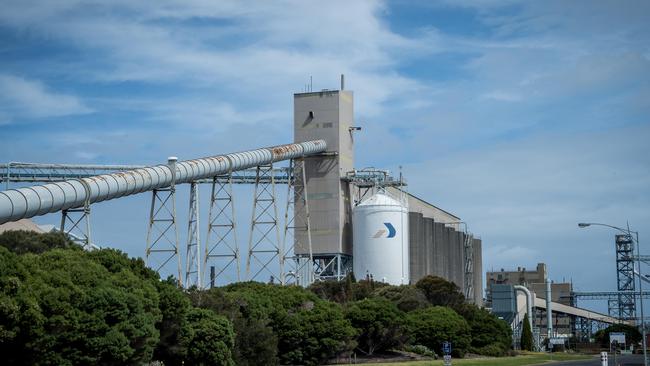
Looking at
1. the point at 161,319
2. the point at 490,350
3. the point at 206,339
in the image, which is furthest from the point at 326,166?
the point at 161,319

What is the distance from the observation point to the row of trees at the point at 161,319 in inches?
1807

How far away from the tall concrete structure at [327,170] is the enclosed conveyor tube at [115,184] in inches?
527

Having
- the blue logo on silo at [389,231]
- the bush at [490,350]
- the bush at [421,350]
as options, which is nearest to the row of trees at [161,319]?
the bush at [421,350]

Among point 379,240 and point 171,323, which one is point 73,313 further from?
point 379,240

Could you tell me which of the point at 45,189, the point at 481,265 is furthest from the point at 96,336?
the point at 481,265

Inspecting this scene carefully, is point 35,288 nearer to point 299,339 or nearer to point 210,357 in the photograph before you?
point 210,357

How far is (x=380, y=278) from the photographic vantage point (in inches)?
4902

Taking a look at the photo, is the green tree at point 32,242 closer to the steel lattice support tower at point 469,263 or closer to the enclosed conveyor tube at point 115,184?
the enclosed conveyor tube at point 115,184

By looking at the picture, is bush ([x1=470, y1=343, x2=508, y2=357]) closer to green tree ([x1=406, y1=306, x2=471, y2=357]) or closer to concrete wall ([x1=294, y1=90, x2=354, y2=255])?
green tree ([x1=406, y1=306, x2=471, y2=357])

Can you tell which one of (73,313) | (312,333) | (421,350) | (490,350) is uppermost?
(73,313)

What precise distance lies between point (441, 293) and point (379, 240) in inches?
439

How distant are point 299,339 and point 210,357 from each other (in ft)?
60.2

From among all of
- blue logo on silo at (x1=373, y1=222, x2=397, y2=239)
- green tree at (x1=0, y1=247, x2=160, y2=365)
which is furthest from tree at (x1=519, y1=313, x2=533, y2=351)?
green tree at (x1=0, y1=247, x2=160, y2=365)

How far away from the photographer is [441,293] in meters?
119
